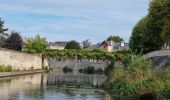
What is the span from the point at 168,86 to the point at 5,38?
335ft

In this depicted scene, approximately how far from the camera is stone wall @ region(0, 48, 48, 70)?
7656 cm

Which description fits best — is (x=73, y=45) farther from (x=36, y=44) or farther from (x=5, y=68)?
(x=5, y=68)

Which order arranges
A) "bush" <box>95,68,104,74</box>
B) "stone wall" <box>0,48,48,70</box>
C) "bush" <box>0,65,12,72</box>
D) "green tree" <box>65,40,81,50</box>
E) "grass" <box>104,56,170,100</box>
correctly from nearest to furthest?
"grass" <box>104,56,170,100</box>
"bush" <box>0,65,12,72</box>
"stone wall" <box>0,48,48,70</box>
"bush" <box>95,68,104,74</box>
"green tree" <box>65,40,81,50</box>

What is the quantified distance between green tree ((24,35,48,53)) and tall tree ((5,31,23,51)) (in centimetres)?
849

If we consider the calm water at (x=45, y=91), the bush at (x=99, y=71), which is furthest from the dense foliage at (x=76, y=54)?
the calm water at (x=45, y=91)

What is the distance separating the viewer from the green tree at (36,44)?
434 ft

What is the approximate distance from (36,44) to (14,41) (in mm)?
12809

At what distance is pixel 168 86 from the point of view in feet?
92.1

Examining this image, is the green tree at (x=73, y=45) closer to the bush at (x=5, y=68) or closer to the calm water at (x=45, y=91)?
the bush at (x=5, y=68)

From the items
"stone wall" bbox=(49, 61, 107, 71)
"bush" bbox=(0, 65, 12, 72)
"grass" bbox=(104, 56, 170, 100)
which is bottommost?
"grass" bbox=(104, 56, 170, 100)

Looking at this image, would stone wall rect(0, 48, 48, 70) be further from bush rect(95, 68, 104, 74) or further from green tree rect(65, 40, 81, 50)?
green tree rect(65, 40, 81, 50)

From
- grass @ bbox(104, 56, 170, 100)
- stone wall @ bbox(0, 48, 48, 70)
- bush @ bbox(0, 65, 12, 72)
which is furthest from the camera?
stone wall @ bbox(0, 48, 48, 70)

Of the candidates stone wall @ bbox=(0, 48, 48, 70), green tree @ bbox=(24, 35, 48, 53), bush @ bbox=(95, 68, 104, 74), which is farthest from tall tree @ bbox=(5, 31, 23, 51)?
bush @ bbox=(95, 68, 104, 74)

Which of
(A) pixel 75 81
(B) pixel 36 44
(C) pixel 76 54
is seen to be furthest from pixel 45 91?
(B) pixel 36 44
